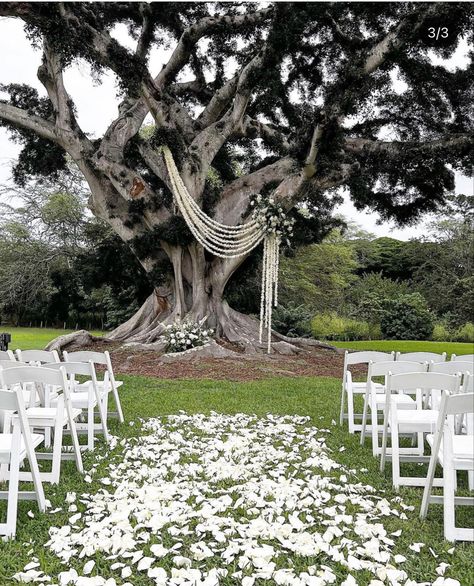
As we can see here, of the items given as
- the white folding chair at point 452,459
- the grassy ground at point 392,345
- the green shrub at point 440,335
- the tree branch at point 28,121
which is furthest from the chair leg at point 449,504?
the green shrub at point 440,335

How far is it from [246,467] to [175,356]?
7.98 meters

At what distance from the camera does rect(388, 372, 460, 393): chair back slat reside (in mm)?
3701

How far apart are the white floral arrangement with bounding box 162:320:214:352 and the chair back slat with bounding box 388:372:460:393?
9.34m

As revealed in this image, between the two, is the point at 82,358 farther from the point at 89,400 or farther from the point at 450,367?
the point at 450,367

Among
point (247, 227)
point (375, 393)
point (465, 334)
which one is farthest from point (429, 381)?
point (465, 334)

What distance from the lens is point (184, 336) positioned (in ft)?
42.7

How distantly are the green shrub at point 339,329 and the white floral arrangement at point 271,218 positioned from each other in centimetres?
1021

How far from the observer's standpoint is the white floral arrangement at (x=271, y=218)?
13.2m

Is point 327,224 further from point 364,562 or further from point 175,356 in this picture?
point 364,562

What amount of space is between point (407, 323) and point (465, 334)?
2.65 metres

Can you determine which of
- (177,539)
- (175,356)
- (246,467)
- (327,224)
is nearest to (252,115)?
(327,224)

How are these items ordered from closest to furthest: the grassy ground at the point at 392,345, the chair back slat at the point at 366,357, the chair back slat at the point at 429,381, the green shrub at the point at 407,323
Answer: the chair back slat at the point at 429,381, the chair back slat at the point at 366,357, the grassy ground at the point at 392,345, the green shrub at the point at 407,323

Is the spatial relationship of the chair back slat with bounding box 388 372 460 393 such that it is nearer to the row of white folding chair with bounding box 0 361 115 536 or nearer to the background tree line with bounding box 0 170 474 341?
the row of white folding chair with bounding box 0 361 115 536

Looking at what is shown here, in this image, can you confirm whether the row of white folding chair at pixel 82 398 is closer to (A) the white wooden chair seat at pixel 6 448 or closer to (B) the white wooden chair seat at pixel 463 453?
(A) the white wooden chair seat at pixel 6 448
